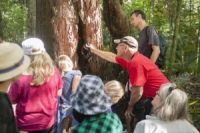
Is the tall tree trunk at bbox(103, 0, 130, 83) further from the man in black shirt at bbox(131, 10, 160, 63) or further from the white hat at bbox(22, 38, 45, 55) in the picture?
the white hat at bbox(22, 38, 45, 55)

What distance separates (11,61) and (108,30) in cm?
676

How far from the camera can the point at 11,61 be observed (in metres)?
3.42

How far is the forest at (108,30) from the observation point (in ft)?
23.7

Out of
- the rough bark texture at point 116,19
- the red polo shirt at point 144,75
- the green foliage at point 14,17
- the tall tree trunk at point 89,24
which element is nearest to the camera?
the red polo shirt at point 144,75

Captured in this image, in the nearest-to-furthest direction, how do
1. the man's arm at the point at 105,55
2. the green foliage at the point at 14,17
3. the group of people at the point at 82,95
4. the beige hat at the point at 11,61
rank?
the beige hat at the point at 11,61 < the group of people at the point at 82,95 < the man's arm at the point at 105,55 < the green foliage at the point at 14,17

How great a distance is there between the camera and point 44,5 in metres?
7.25

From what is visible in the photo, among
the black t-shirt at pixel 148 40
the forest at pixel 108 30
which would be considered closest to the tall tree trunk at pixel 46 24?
the forest at pixel 108 30

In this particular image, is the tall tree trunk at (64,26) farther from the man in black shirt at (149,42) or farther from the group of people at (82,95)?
the man in black shirt at (149,42)

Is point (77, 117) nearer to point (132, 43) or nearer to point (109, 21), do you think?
point (132, 43)

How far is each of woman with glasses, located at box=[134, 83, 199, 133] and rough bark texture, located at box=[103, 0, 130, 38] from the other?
5159 mm

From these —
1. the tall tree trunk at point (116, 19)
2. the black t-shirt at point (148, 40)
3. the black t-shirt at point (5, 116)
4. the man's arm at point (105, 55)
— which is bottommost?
the black t-shirt at point (5, 116)

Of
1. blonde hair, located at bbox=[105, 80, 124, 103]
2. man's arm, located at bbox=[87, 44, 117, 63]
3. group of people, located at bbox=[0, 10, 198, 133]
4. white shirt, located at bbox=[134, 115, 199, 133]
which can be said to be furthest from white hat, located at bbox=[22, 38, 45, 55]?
man's arm, located at bbox=[87, 44, 117, 63]

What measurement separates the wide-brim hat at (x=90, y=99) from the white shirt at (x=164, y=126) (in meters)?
0.81

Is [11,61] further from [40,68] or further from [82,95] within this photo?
[40,68]
